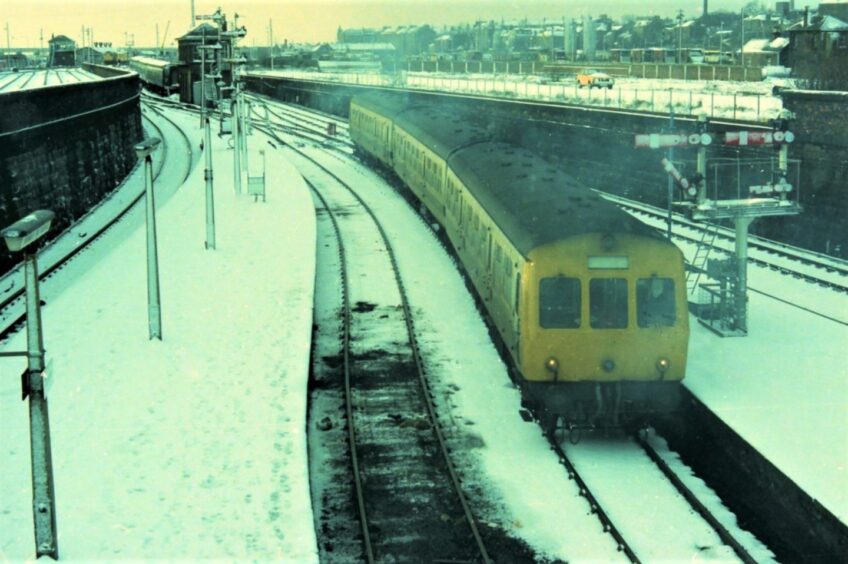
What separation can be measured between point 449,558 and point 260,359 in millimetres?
6156

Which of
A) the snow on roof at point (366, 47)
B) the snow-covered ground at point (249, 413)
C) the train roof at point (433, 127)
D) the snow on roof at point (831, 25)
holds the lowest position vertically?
the snow-covered ground at point (249, 413)

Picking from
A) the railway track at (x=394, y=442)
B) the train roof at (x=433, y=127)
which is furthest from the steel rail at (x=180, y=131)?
the railway track at (x=394, y=442)

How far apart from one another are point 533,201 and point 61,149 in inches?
852

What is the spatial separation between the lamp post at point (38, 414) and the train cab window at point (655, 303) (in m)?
7.02

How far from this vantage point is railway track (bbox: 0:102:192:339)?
2088cm

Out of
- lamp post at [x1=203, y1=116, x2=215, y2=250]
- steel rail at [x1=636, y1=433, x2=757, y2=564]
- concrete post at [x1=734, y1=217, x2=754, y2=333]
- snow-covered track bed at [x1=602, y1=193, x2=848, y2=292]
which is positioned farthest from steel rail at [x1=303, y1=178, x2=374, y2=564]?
snow-covered track bed at [x1=602, y1=193, x2=848, y2=292]

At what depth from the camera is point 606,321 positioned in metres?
13.1

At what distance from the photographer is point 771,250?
2558 centimetres

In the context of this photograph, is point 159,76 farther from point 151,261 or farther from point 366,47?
point 151,261

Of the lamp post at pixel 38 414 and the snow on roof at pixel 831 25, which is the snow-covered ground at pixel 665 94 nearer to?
the snow on roof at pixel 831 25

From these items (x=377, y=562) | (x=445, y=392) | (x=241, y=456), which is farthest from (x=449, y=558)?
(x=445, y=392)

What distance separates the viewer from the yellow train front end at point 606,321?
43.1ft

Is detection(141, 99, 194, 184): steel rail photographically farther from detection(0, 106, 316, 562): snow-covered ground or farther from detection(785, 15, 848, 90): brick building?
detection(785, 15, 848, 90): brick building

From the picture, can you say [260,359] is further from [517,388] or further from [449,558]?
[449,558]
